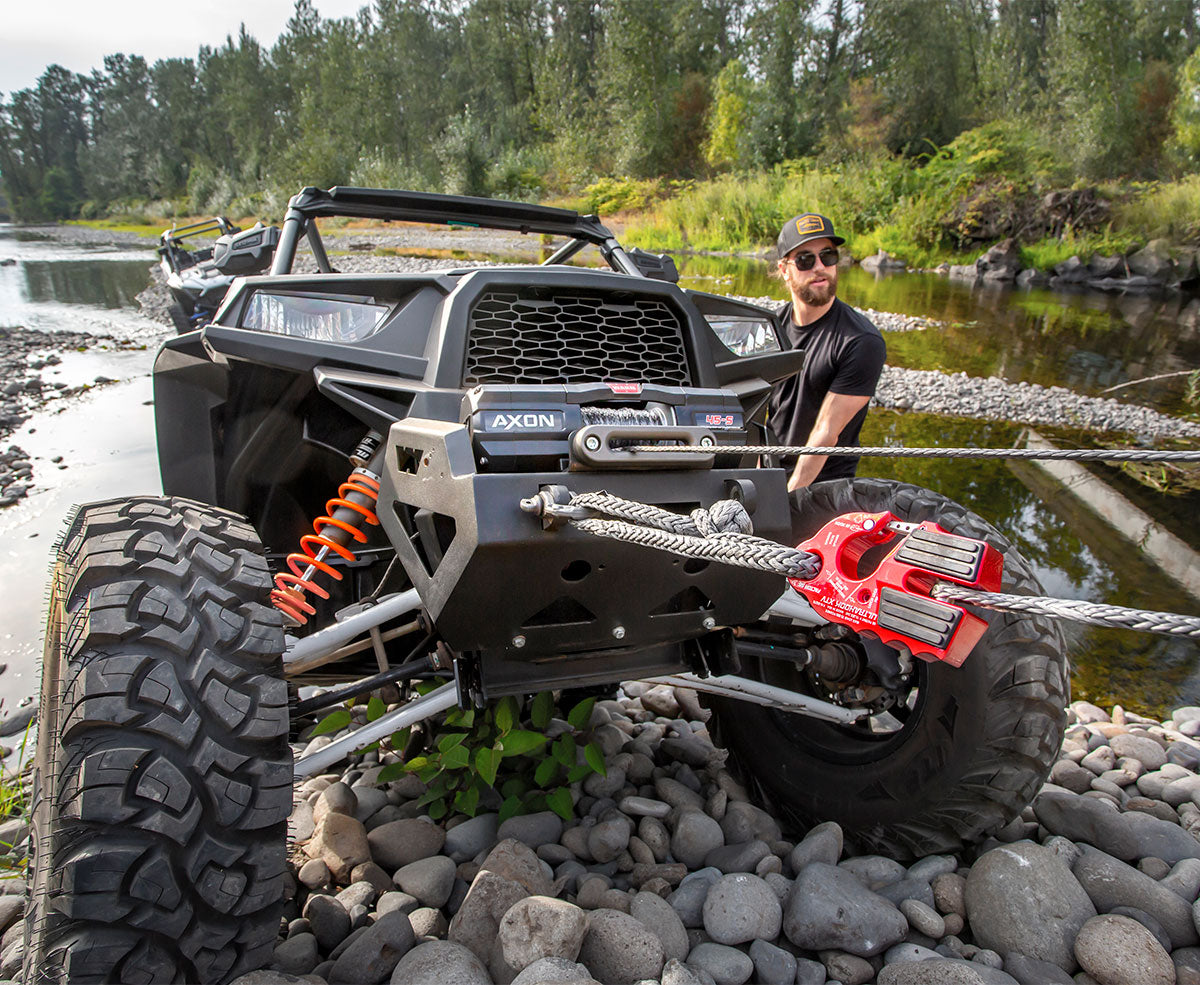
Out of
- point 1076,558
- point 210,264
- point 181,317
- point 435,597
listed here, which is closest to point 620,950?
point 435,597

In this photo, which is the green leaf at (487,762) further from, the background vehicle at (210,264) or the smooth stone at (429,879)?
the background vehicle at (210,264)

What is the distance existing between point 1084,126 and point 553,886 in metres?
35.9

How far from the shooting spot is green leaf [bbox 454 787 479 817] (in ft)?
8.38

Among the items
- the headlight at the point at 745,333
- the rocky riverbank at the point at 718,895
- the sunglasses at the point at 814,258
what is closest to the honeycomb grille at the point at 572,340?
the headlight at the point at 745,333

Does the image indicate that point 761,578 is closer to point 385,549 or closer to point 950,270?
point 385,549

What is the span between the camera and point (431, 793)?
8.54ft

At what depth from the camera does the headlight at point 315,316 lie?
2316 mm

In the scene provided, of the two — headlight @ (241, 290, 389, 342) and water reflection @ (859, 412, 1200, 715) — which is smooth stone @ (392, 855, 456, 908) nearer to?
headlight @ (241, 290, 389, 342)

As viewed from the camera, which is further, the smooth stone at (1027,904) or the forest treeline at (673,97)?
the forest treeline at (673,97)

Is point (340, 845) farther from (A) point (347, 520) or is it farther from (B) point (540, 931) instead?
(A) point (347, 520)

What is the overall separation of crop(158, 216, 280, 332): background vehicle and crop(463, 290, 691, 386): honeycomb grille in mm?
1380

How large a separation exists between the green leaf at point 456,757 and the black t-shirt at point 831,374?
2.29 m

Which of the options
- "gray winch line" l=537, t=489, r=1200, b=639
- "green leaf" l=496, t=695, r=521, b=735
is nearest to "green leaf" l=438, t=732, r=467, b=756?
"green leaf" l=496, t=695, r=521, b=735

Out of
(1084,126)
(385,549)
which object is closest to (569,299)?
(385,549)
